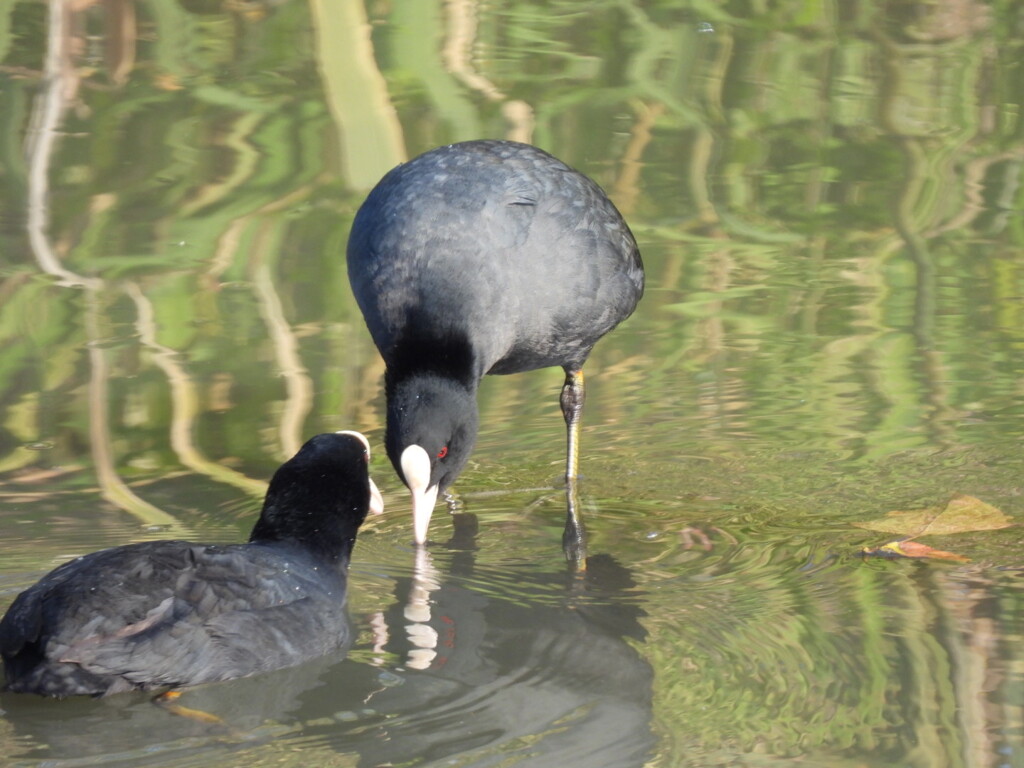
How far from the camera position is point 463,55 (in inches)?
333

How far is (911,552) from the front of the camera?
4.03 metres

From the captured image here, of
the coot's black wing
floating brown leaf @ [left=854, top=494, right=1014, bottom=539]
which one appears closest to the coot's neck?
the coot's black wing

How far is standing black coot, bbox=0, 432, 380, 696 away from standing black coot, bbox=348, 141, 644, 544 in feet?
0.81

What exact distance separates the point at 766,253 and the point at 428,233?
238 centimetres

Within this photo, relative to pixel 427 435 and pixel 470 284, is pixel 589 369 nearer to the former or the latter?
pixel 470 284

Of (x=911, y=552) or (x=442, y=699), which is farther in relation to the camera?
(x=911, y=552)

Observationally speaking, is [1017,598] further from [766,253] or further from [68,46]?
[68,46]

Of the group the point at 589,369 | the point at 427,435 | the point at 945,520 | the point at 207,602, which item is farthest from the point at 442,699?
the point at 589,369

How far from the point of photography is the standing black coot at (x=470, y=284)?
4.08 m

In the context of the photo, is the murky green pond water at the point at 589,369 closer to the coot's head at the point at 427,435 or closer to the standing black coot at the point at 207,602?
the standing black coot at the point at 207,602

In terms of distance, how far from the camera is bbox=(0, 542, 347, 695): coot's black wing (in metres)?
3.13

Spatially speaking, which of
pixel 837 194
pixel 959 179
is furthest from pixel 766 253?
pixel 959 179

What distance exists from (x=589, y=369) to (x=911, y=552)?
65.4 inches

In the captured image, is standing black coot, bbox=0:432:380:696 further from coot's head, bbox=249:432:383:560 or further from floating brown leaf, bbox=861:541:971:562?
floating brown leaf, bbox=861:541:971:562
